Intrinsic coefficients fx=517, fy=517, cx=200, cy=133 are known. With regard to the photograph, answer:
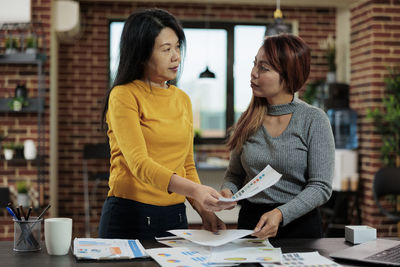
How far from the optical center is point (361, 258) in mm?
1495

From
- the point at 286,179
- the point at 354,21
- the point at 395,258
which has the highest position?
the point at 354,21

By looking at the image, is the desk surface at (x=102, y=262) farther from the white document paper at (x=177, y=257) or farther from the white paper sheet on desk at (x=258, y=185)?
the white paper sheet on desk at (x=258, y=185)

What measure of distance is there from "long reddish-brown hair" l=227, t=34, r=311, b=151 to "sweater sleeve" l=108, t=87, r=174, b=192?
18.9 inches

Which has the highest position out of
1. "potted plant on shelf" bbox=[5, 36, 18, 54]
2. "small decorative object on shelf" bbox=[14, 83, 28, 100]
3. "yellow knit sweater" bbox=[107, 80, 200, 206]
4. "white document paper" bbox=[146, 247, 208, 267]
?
"potted plant on shelf" bbox=[5, 36, 18, 54]

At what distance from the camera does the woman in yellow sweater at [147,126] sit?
181 cm

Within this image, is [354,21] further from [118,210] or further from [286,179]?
[118,210]

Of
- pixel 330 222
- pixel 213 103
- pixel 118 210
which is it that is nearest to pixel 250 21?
pixel 213 103

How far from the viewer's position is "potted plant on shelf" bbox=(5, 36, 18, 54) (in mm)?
4953

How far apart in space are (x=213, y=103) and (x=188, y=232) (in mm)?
4754

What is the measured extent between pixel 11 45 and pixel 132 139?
3.73 meters

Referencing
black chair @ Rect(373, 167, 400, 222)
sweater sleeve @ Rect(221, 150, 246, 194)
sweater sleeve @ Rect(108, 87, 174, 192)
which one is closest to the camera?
sweater sleeve @ Rect(108, 87, 174, 192)

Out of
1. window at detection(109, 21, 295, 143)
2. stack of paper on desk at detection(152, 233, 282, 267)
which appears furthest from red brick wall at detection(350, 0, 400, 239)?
stack of paper on desk at detection(152, 233, 282, 267)

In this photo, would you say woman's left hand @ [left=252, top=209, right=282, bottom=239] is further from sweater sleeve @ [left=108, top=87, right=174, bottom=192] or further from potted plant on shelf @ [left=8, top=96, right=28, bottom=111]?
potted plant on shelf @ [left=8, top=96, right=28, bottom=111]

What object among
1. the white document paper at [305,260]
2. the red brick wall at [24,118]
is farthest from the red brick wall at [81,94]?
the white document paper at [305,260]
